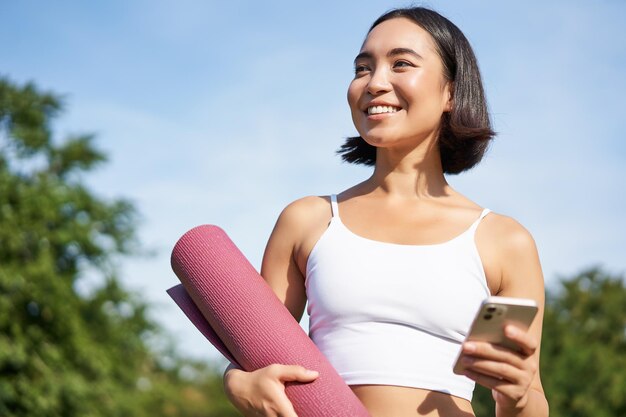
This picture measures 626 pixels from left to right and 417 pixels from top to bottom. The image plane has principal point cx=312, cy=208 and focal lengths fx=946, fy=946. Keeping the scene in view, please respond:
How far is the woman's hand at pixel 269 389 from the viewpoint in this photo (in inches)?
102

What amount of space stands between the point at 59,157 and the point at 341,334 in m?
30.2

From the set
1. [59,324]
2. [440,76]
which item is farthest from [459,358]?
[59,324]

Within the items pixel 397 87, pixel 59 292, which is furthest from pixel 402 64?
pixel 59 292

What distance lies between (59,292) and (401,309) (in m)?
26.7

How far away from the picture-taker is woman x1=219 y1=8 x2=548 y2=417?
8.90ft

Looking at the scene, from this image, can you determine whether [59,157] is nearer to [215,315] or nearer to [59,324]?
[59,324]

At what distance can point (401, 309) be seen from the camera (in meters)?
2.77

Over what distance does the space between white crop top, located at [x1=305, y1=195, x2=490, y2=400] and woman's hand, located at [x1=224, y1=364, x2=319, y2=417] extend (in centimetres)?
24

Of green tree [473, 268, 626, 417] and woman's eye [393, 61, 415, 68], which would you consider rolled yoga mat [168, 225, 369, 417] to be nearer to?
woman's eye [393, 61, 415, 68]

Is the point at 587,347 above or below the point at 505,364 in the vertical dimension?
below

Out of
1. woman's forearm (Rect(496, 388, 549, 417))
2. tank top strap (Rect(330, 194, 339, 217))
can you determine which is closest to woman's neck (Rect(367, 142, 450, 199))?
tank top strap (Rect(330, 194, 339, 217))

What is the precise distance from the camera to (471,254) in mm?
2854

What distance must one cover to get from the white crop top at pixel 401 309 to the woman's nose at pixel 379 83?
0.49m

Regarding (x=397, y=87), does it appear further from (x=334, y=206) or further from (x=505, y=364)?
(x=505, y=364)
